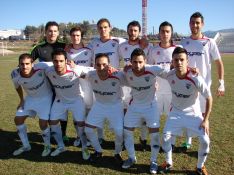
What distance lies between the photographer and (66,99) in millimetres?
5934

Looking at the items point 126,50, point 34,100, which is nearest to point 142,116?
point 126,50

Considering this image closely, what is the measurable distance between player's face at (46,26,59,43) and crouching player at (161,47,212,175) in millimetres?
2614

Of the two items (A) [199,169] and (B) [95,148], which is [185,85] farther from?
(B) [95,148]

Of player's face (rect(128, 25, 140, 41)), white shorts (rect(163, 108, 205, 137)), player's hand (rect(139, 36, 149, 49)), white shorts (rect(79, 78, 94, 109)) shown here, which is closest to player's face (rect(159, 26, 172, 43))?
player's hand (rect(139, 36, 149, 49))

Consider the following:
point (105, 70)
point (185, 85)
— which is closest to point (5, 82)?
point (105, 70)

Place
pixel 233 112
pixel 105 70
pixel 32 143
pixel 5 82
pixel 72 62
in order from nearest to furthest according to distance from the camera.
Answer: pixel 105 70, pixel 72 62, pixel 32 143, pixel 233 112, pixel 5 82

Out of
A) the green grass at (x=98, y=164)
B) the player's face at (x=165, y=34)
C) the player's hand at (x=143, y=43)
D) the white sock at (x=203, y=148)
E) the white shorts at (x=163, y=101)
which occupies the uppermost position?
the player's face at (x=165, y=34)

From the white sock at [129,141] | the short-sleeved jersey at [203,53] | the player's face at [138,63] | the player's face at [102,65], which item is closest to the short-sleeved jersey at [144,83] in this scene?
the player's face at [138,63]

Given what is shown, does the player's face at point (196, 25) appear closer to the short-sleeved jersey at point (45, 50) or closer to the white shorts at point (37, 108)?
the short-sleeved jersey at point (45, 50)

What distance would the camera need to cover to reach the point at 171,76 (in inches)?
199

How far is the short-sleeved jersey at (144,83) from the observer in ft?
17.0

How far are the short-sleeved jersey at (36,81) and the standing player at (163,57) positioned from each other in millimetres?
2072

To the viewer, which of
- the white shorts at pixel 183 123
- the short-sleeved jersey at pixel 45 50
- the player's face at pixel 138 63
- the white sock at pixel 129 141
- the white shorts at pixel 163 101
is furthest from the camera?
the short-sleeved jersey at pixel 45 50

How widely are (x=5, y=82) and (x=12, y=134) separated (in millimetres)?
→ 9281
